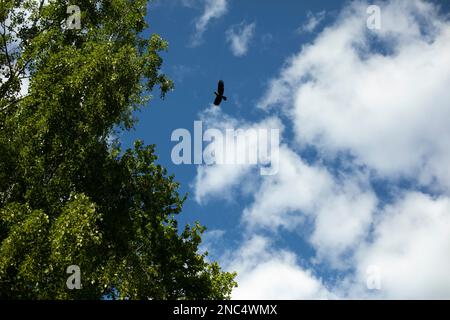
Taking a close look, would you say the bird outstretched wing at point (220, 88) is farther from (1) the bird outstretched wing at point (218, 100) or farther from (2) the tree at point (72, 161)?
(2) the tree at point (72, 161)

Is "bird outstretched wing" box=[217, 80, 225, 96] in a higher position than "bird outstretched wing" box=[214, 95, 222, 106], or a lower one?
higher

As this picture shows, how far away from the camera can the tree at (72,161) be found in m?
14.6

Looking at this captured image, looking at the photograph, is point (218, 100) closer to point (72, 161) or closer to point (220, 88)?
point (220, 88)

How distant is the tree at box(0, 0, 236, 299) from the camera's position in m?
14.6

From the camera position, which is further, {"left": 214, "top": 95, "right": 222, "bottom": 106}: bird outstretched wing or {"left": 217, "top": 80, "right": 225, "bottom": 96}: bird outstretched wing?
{"left": 217, "top": 80, "right": 225, "bottom": 96}: bird outstretched wing

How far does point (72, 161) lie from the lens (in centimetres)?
1709

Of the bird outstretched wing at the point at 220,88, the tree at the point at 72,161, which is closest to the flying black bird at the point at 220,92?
the bird outstretched wing at the point at 220,88

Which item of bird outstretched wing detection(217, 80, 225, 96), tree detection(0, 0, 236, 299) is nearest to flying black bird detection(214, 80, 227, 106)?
bird outstretched wing detection(217, 80, 225, 96)

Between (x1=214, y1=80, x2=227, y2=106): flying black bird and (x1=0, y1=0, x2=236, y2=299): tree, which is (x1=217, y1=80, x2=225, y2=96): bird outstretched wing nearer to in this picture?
(x1=214, y1=80, x2=227, y2=106): flying black bird

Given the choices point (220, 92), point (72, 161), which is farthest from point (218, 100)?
point (72, 161)
